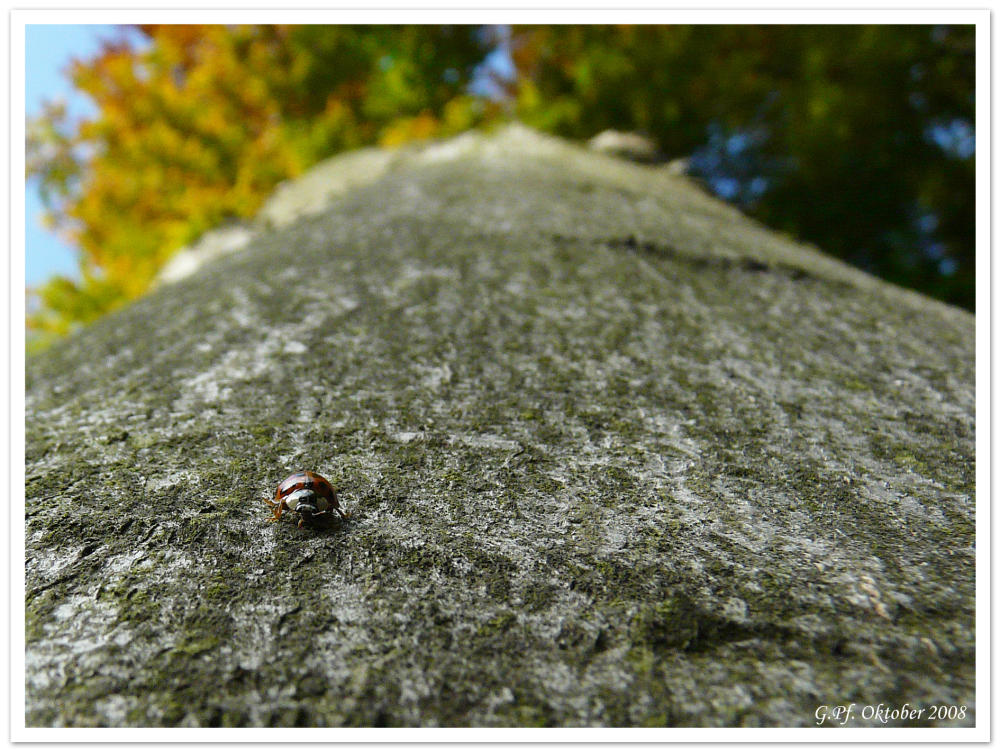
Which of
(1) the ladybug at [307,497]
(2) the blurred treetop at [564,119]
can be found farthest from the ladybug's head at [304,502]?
(2) the blurred treetop at [564,119]

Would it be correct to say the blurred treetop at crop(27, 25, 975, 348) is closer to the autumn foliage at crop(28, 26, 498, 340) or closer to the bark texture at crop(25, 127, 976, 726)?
the autumn foliage at crop(28, 26, 498, 340)

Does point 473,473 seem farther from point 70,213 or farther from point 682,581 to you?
point 70,213

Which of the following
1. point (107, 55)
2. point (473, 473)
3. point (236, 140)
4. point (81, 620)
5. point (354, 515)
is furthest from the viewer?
point (107, 55)

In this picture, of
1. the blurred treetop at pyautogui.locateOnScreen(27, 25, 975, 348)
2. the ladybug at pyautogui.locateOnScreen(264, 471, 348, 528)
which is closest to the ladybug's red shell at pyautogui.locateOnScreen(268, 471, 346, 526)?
the ladybug at pyautogui.locateOnScreen(264, 471, 348, 528)

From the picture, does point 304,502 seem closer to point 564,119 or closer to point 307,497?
point 307,497

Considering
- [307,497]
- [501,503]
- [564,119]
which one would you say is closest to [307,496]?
[307,497]

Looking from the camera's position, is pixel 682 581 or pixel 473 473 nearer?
pixel 682 581

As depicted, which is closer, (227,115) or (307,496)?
(307,496)
